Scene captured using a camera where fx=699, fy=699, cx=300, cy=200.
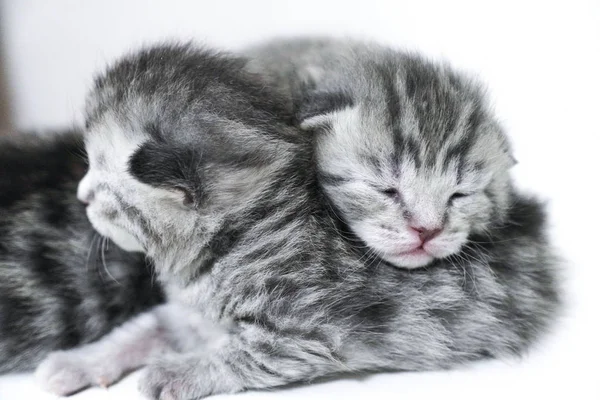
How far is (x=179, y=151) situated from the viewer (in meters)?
1.28

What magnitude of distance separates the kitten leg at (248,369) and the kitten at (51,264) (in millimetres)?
237

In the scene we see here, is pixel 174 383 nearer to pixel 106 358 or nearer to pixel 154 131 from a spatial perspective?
pixel 106 358

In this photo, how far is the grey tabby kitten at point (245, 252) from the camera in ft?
4.33

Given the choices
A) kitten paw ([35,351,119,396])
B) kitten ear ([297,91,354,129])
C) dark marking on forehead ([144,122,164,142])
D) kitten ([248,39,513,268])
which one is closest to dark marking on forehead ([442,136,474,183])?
kitten ([248,39,513,268])

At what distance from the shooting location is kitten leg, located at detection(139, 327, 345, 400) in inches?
52.2

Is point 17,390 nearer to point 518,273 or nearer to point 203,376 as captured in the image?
point 203,376

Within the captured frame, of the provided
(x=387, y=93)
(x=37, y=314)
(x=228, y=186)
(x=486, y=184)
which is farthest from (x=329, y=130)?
(x=37, y=314)

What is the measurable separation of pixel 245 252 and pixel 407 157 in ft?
1.19

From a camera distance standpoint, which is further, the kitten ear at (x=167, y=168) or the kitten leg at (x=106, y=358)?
the kitten leg at (x=106, y=358)

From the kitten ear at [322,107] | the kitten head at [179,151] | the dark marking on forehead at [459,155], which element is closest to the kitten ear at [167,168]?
the kitten head at [179,151]

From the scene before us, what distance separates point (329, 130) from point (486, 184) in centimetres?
34

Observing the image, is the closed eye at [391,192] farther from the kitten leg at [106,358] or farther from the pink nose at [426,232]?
the kitten leg at [106,358]

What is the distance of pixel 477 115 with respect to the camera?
4.76ft

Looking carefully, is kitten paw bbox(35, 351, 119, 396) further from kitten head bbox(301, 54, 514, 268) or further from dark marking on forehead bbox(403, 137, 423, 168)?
dark marking on forehead bbox(403, 137, 423, 168)
